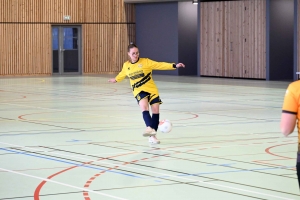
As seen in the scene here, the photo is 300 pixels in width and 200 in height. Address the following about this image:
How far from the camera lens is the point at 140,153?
34.7 feet

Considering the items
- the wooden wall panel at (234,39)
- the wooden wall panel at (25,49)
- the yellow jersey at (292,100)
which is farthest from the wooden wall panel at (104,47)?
the yellow jersey at (292,100)

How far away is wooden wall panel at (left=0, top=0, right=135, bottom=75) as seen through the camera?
37062 mm

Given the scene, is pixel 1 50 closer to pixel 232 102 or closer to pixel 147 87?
pixel 232 102

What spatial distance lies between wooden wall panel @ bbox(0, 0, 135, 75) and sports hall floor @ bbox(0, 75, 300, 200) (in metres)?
17.4


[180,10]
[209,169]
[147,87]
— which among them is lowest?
[209,169]

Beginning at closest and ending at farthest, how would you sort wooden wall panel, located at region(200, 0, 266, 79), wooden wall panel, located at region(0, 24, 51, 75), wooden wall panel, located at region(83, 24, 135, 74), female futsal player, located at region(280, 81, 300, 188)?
1. female futsal player, located at region(280, 81, 300, 188)
2. wooden wall panel, located at region(200, 0, 266, 79)
3. wooden wall panel, located at region(0, 24, 51, 75)
4. wooden wall panel, located at region(83, 24, 135, 74)

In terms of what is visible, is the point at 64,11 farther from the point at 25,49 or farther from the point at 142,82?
the point at 142,82

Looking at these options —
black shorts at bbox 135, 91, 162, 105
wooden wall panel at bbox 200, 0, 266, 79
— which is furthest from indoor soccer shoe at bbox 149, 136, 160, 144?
wooden wall panel at bbox 200, 0, 266, 79

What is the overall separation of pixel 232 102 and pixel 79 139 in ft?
30.2

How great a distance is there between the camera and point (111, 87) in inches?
1109

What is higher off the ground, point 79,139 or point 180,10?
point 180,10

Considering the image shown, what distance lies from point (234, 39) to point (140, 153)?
24.4 m

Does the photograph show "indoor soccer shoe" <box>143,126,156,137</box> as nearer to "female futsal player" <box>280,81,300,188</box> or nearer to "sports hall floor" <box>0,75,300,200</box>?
"sports hall floor" <box>0,75,300,200</box>

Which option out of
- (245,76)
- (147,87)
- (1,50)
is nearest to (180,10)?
Answer: (245,76)
